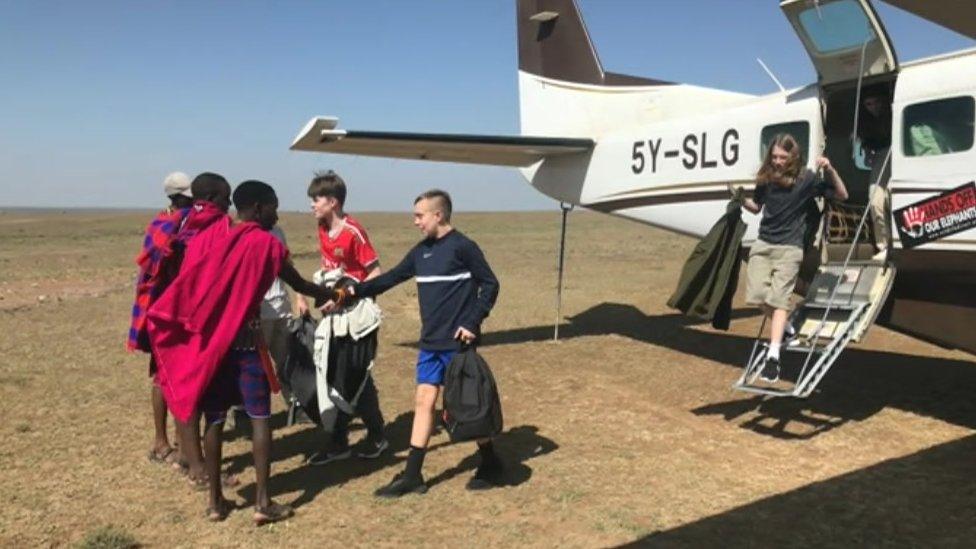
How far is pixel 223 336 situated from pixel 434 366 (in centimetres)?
137

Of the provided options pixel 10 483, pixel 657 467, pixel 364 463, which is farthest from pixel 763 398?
pixel 10 483

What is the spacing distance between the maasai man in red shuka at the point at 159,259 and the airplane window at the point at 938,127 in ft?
18.8

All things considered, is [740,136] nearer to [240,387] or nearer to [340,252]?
[340,252]

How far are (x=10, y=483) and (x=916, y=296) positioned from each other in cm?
724

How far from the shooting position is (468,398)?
16.1 ft

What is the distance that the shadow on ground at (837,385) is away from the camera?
22.4 feet

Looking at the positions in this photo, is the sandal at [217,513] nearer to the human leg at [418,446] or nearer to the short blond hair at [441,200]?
the human leg at [418,446]

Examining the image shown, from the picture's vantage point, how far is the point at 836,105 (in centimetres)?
745

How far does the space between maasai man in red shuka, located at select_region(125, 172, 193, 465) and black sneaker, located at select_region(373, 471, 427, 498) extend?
72.8 inches

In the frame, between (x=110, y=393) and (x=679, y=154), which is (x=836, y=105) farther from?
(x=110, y=393)

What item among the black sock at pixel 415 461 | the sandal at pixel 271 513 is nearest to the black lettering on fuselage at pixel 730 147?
the black sock at pixel 415 461

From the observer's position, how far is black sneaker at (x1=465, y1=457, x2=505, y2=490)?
207 inches

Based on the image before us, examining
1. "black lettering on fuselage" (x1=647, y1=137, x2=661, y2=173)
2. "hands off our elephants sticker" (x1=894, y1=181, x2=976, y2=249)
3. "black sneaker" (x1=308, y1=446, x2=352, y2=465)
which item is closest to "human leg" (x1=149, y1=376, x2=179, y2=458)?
"black sneaker" (x1=308, y1=446, x2=352, y2=465)

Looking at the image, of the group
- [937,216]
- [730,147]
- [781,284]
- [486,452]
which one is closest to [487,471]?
[486,452]
